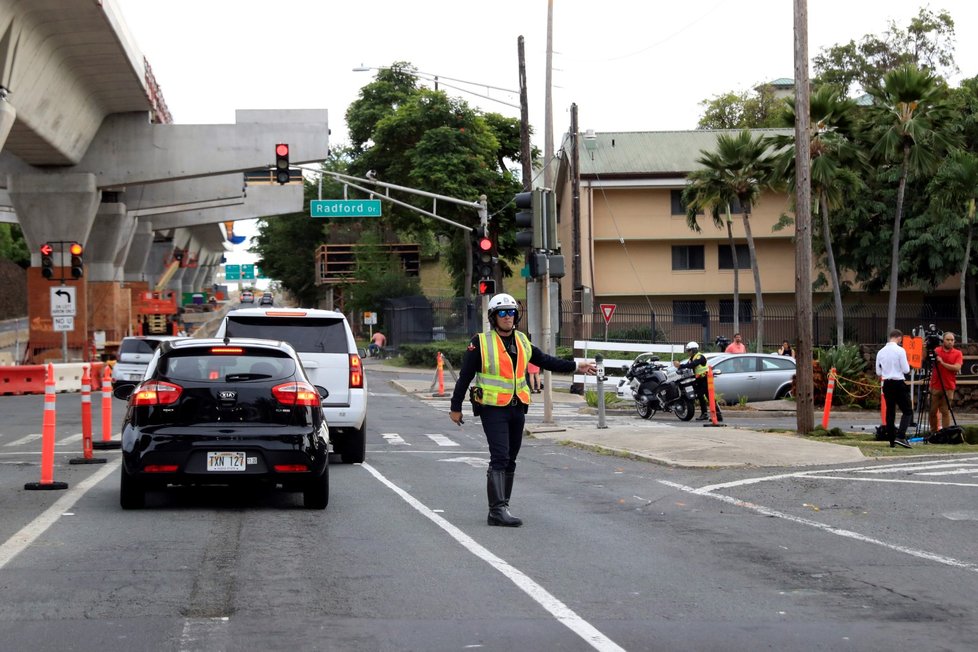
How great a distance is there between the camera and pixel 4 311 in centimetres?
10075

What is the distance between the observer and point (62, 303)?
34.2 metres

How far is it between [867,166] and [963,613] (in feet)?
127

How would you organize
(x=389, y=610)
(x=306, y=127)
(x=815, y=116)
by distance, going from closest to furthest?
(x=389, y=610) → (x=815, y=116) → (x=306, y=127)

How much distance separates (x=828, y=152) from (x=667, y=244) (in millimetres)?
16344

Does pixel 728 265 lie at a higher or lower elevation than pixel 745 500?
higher

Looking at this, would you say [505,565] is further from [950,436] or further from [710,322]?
[710,322]

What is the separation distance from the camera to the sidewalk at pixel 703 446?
16.0m

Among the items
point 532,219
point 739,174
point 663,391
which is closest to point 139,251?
point 739,174

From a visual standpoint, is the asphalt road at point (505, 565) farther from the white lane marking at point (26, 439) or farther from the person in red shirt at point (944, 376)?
the white lane marking at point (26, 439)

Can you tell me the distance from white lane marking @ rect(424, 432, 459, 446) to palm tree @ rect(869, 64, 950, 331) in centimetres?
2185

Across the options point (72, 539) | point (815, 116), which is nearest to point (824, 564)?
point (72, 539)

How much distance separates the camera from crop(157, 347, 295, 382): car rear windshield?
36.6ft

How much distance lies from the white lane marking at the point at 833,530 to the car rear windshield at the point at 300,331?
4.52 m

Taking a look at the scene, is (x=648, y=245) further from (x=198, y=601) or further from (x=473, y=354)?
(x=198, y=601)
